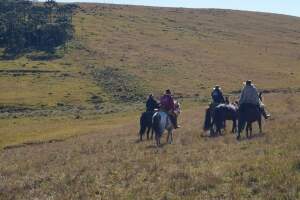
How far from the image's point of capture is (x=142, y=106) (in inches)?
2815

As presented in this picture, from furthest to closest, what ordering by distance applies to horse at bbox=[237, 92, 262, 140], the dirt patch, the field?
the dirt patch < horse at bbox=[237, 92, 262, 140] < the field

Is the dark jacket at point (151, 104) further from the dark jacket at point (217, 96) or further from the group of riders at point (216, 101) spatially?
the dark jacket at point (217, 96)

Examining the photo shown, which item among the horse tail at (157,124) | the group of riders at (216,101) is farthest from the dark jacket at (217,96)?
the horse tail at (157,124)

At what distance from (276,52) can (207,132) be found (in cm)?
9874

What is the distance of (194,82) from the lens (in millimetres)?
89312

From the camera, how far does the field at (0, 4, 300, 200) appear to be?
46.0ft

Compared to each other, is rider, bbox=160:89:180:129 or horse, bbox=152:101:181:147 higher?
rider, bbox=160:89:180:129

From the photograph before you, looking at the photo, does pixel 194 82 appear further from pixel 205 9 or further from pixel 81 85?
pixel 205 9

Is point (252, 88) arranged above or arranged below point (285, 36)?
above

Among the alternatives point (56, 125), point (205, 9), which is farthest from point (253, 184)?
point (205, 9)

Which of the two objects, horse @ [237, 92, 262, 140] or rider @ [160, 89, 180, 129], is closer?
horse @ [237, 92, 262, 140]

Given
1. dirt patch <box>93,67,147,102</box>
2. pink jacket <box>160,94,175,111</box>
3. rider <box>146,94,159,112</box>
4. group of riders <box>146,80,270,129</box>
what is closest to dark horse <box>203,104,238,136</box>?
group of riders <box>146,80,270,129</box>

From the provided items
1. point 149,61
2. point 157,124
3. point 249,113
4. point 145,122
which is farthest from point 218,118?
point 149,61

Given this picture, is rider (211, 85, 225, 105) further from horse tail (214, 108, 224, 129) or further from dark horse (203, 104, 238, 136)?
horse tail (214, 108, 224, 129)
